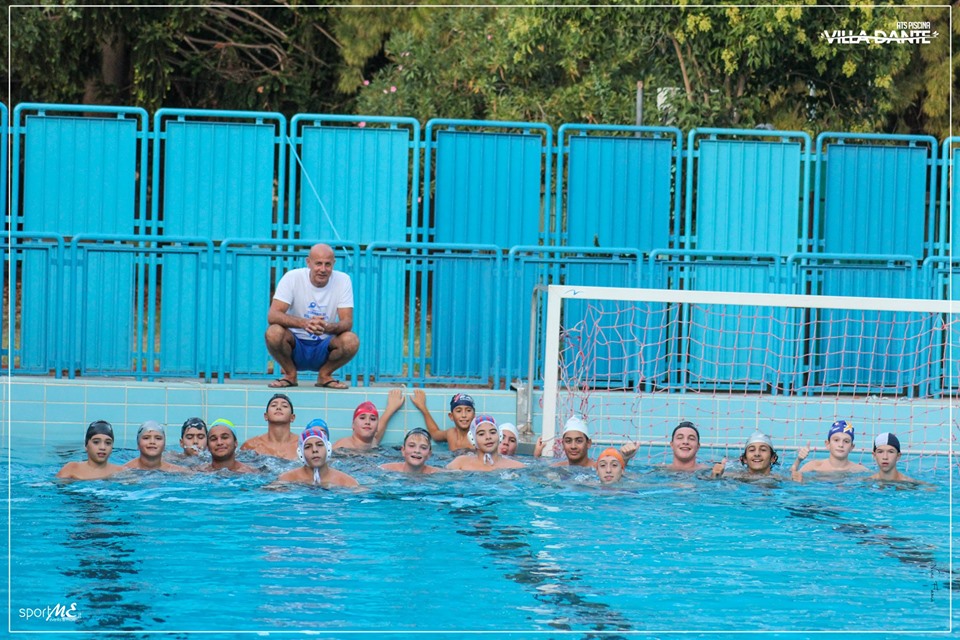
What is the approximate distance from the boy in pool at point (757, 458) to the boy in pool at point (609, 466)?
783 mm

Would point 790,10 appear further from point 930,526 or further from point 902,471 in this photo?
point 930,526

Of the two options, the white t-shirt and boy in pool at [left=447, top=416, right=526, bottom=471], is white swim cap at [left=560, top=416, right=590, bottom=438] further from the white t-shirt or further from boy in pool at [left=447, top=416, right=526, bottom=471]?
the white t-shirt

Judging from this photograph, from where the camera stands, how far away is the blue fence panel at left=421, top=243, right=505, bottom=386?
39.0ft

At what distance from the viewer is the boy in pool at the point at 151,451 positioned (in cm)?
918

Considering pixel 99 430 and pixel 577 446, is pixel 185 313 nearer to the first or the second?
pixel 99 430

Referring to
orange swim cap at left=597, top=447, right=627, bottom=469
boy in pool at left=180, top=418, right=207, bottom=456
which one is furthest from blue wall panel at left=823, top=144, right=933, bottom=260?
boy in pool at left=180, top=418, right=207, bottom=456

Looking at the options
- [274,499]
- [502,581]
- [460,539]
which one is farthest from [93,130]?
[502,581]

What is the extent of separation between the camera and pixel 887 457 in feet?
32.4

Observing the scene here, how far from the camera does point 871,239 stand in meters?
13.2

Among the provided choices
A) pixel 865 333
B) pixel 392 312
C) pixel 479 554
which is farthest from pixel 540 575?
pixel 865 333

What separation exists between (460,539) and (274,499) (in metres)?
1.50

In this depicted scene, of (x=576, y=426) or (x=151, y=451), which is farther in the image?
(x=576, y=426)

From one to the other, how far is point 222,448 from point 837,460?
4.45 metres

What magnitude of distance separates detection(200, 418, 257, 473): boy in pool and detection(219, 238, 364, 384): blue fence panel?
2.13 metres
